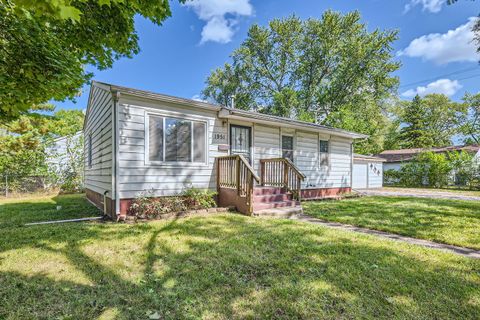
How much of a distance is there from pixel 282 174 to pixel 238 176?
6.26 feet

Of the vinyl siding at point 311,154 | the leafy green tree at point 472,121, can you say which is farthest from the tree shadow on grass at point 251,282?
the leafy green tree at point 472,121

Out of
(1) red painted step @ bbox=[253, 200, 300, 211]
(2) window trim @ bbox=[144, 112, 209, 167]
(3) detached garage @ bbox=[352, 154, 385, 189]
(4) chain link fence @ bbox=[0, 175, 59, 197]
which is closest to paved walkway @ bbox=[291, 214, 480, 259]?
(1) red painted step @ bbox=[253, 200, 300, 211]

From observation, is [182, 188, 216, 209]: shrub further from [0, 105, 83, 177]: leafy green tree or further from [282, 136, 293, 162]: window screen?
[0, 105, 83, 177]: leafy green tree

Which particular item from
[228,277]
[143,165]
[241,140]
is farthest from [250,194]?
[228,277]

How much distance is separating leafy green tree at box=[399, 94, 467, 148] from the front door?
101ft

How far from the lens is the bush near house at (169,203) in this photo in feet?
18.3

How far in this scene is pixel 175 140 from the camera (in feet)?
20.8

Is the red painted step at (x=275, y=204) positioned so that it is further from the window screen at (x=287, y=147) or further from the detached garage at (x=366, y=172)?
the detached garage at (x=366, y=172)

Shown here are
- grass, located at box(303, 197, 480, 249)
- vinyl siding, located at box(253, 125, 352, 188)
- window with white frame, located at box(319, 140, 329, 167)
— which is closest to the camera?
grass, located at box(303, 197, 480, 249)

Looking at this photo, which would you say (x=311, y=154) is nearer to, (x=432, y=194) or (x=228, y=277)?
(x=228, y=277)

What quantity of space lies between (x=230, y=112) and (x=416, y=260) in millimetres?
5301

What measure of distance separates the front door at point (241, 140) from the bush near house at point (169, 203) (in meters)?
1.73

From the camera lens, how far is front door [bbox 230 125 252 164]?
24.8ft

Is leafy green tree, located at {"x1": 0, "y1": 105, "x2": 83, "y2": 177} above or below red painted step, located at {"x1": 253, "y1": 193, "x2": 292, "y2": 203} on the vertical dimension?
above
